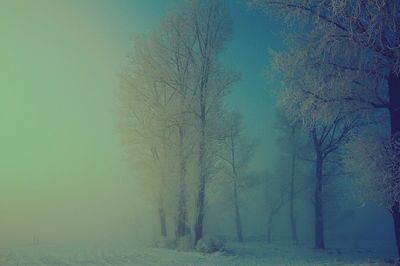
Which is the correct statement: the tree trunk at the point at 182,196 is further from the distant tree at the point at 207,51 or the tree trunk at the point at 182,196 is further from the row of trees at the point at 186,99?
the distant tree at the point at 207,51

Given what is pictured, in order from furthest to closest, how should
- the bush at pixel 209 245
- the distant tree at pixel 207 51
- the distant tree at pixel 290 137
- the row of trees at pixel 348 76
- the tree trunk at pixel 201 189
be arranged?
1. the distant tree at pixel 290 137
2. the distant tree at pixel 207 51
3. the tree trunk at pixel 201 189
4. the bush at pixel 209 245
5. the row of trees at pixel 348 76

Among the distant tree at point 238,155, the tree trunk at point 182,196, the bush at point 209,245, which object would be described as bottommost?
the bush at point 209,245

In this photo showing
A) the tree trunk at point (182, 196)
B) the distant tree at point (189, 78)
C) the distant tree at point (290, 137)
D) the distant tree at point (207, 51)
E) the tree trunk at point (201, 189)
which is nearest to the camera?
the tree trunk at point (201, 189)

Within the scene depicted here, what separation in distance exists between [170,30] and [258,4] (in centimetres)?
1063

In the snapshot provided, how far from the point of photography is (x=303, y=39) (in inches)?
477

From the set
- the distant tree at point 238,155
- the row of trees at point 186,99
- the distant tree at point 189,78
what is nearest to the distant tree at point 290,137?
the distant tree at point 238,155

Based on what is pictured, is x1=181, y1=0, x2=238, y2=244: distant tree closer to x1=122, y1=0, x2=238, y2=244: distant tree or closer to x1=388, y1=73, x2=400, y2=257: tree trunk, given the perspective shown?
x1=122, y1=0, x2=238, y2=244: distant tree

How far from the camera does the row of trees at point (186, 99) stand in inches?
793

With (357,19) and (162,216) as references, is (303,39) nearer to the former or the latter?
(357,19)

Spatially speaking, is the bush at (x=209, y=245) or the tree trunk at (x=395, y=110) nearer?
the tree trunk at (x=395, y=110)

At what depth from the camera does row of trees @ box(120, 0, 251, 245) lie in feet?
66.1

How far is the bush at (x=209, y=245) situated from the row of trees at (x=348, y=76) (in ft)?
27.4

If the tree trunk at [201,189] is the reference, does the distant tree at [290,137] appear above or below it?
above

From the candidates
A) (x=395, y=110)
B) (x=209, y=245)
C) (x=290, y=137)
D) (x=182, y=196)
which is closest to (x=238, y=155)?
(x=290, y=137)
